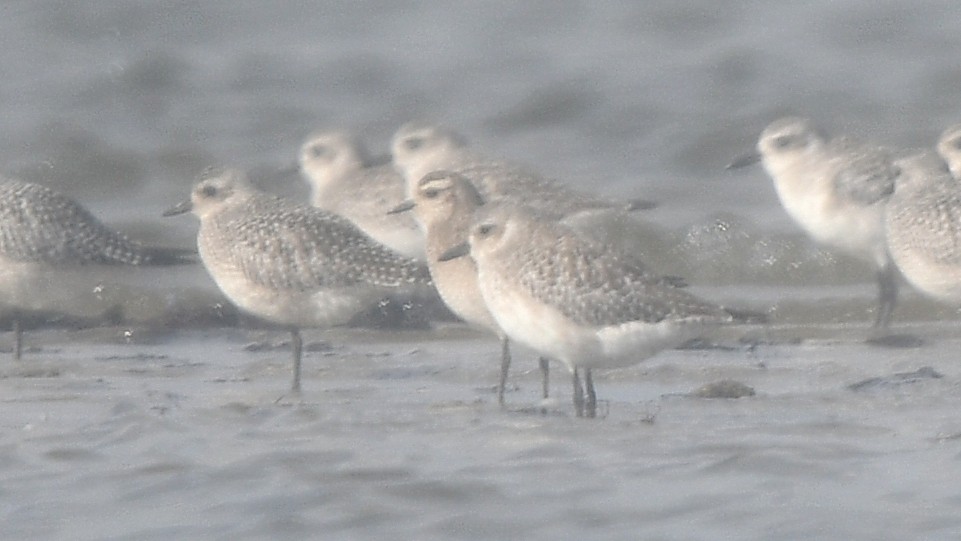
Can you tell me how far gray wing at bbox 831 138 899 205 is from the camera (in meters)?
10.7

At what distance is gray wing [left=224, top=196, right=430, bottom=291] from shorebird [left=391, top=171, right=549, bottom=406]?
0.64 feet

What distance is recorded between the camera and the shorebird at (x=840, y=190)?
34.9 feet

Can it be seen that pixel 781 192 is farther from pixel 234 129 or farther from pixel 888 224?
pixel 234 129

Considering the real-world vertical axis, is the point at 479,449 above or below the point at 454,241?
below

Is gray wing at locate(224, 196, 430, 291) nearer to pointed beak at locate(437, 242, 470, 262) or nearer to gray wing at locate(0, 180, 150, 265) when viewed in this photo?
pointed beak at locate(437, 242, 470, 262)

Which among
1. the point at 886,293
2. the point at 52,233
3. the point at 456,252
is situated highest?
the point at 52,233

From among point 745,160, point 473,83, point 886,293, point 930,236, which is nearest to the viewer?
point 930,236

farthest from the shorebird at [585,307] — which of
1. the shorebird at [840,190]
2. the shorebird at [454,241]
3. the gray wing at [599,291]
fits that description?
the shorebird at [840,190]

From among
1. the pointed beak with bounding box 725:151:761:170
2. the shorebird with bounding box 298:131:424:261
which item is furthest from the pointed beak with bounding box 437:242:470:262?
the pointed beak with bounding box 725:151:761:170

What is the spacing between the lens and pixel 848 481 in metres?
6.22

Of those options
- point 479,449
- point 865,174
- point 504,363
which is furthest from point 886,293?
point 479,449

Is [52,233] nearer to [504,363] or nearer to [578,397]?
[504,363]

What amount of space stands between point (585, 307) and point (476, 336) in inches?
91.4

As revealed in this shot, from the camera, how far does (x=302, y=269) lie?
9.02m
